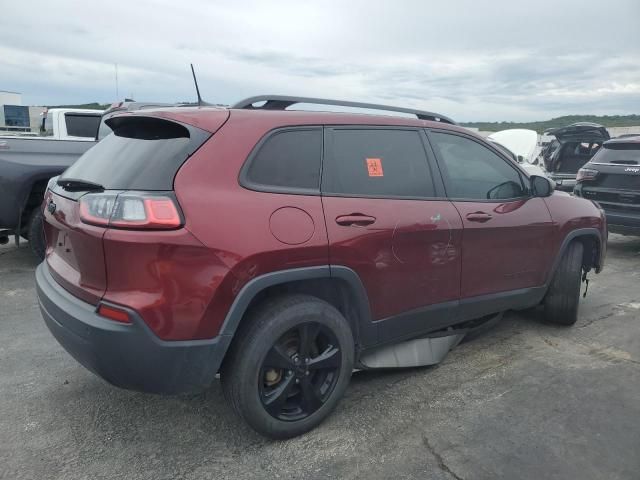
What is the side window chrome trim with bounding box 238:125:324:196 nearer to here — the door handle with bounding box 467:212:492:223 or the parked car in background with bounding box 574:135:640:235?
the door handle with bounding box 467:212:492:223

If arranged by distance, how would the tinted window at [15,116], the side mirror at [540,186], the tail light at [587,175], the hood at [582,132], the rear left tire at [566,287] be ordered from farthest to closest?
the tinted window at [15,116] → the hood at [582,132] → the tail light at [587,175] → the rear left tire at [566,287] → the side mirror at [540,186]

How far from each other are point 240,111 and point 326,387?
1565 mm

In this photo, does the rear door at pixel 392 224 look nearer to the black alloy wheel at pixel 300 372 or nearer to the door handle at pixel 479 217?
the door handle at pixel 479 217

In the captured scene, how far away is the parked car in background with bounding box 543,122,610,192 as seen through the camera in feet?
38.2

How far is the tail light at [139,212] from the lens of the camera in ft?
7.48

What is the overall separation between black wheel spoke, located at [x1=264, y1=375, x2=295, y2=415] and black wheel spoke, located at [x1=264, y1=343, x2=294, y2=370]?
3.5 inches

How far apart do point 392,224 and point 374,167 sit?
37 cm

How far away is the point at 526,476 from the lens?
252cm

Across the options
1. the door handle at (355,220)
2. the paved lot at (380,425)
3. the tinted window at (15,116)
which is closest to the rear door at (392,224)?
the door handle at (355,220)

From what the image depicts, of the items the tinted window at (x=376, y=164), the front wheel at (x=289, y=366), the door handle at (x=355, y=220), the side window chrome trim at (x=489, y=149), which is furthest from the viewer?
the side window chrome trim at (x=489, y=149)

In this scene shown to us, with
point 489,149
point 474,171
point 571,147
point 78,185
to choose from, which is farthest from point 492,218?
point 571,147

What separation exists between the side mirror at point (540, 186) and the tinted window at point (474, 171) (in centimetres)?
13

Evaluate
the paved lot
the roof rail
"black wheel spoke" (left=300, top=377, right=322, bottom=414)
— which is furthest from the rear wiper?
"black wheel spoke" (left=300, top=377, right=322, bottom=414)

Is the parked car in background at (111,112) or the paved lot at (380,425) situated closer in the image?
the paved lot at (380,425)
